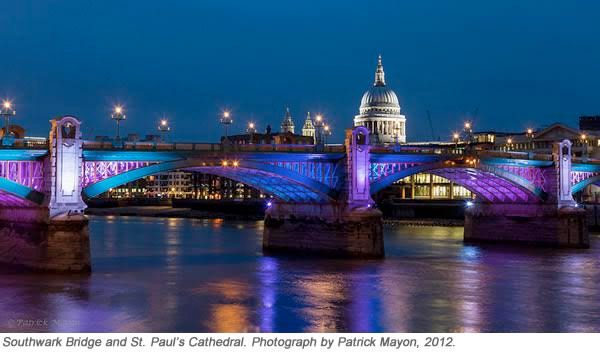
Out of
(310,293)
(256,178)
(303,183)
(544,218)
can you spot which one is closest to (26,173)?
(310,293)

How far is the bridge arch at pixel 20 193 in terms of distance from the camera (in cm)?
4862

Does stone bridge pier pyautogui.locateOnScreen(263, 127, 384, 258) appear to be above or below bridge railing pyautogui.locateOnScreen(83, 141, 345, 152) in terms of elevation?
below

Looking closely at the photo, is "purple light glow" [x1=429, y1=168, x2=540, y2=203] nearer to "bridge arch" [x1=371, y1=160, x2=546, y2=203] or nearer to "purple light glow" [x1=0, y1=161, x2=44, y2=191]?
"bridge arch" [x1=371, y1=160, x2=546, y2=203]

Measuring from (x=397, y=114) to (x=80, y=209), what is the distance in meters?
155

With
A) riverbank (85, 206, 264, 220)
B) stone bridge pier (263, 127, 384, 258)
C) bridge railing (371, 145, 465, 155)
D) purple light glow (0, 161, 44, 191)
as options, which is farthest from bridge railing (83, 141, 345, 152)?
riverbank (85, 206, 264, 220)

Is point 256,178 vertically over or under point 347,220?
over

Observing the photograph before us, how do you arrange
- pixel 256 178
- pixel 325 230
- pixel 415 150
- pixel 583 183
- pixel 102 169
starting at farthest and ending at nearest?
pixel 583 183, pixel 415 150, pixel 256 178, pixel 325 230, pixel 102 169

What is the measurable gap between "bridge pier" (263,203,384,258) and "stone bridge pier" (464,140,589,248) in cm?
2066

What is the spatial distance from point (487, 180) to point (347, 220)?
2026 cm

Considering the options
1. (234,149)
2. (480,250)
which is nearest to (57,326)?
(234,149)

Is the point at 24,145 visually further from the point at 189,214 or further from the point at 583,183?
the point at 189,214

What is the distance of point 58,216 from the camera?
4859 centimetres

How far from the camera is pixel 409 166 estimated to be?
225ft

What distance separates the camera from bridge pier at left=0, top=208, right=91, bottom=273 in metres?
48.4
